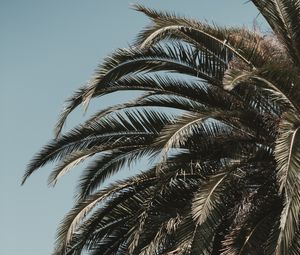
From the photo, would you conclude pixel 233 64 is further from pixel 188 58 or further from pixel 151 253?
pixel 151 253

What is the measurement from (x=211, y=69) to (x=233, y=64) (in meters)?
0.44

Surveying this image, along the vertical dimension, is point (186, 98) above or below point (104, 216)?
above

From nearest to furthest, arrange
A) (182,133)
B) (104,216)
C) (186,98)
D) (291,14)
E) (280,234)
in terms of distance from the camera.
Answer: (280,234) < (182,133) < (291,14) < (186,98) < (104,216)

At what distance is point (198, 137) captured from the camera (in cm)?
1295

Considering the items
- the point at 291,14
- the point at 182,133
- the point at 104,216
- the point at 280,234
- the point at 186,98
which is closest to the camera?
the point at 280,234

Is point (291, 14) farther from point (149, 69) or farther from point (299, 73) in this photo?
A: point (149, 69)

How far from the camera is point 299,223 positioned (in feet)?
37.6

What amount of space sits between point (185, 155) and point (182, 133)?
63.5 inches

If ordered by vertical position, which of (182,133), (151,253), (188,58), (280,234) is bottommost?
(151,253)

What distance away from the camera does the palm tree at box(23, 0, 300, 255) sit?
11.4 meters

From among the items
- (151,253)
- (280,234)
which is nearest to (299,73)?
(280,234)

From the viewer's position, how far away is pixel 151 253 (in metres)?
12.4

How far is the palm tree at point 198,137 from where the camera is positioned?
11.4m

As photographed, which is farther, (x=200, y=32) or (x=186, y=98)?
(x=186, y=98)
